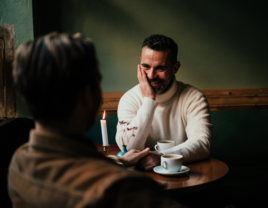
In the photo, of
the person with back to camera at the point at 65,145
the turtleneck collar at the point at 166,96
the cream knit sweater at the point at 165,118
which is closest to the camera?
the person with back to camera at the point at 65,145

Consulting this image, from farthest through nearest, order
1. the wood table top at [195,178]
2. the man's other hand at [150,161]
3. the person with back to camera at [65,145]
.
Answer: the man's other hand at [150,161] < the wood table top at [195,178] < the person with back to camera at [65,145]

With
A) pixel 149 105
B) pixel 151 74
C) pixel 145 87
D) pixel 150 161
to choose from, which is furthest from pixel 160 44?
pixel 150 161

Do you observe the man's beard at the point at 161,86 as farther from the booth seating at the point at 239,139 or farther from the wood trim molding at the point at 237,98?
the wood trim molding at the point at 237,98

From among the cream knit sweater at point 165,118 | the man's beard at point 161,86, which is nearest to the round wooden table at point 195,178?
the cream knit sweater at point 165,118

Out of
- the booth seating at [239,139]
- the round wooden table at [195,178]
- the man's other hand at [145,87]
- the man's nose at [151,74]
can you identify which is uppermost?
the man's nose at [151,74]

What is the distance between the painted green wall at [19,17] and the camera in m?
1.97

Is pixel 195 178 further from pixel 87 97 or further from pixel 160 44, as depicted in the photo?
pixel 160 44

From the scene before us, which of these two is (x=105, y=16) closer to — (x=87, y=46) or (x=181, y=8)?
(x=181, y=8)

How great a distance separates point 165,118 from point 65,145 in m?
1.44

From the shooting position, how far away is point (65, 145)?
18.0 inches

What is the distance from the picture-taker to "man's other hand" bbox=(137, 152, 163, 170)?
48.4 inches

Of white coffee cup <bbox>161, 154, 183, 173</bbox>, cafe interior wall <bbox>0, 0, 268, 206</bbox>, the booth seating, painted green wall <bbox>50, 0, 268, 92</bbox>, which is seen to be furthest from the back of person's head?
painted green wall <bbox>50, 0, 268, 92</bbox>

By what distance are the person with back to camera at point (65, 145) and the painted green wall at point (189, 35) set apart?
2205 mm

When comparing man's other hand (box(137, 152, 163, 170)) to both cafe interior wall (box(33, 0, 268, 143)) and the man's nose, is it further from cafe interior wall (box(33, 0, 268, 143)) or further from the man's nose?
cafe interior wall (box(33, 0, 268, 143))
